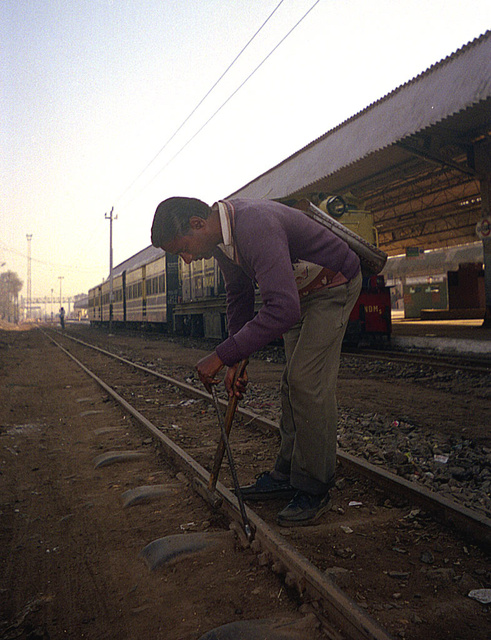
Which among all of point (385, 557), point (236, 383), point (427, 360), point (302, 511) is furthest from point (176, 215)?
point (427, 360)

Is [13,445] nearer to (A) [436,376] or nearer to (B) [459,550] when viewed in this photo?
(B) [459,550]

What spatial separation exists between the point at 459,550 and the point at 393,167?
549 inches

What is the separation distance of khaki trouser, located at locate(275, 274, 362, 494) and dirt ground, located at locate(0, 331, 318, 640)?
53cm

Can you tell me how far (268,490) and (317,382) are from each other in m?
0.81

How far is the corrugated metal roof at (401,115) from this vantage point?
389 inches

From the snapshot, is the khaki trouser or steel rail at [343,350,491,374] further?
steel rail at [343,350,491,374]

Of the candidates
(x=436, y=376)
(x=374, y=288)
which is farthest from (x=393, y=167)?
(x=436, y=376)

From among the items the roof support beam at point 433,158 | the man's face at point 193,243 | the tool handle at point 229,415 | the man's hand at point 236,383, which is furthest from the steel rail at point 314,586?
the roof support beam at point 433,158

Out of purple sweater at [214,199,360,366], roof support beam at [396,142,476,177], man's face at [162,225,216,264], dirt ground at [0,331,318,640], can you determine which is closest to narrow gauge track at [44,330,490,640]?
dirt ground at [0,331,318,640]

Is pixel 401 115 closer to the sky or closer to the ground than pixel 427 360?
closer to the sky

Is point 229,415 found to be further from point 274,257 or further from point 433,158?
point 433,158

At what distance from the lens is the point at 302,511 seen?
250cm

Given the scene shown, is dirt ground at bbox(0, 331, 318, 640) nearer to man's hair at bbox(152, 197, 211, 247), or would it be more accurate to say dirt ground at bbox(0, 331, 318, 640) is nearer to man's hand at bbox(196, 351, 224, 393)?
man's hand at bbox(196, 351, 224, 393)

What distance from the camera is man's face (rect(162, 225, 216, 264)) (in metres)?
2.28
